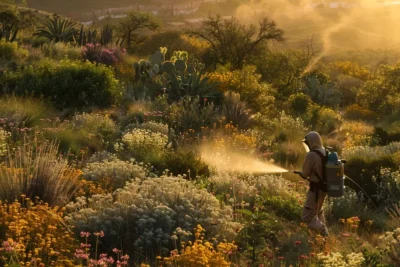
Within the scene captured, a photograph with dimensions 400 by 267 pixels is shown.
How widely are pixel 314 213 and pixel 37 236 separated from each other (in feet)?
12.7

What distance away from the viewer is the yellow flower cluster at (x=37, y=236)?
19.7ft

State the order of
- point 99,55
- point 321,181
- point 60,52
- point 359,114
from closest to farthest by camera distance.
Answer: point 321,181 < point 99,55 < point 60,52 < point 359,114

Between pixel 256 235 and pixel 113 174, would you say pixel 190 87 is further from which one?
pixel 256 235

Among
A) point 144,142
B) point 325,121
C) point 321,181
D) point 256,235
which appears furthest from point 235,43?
point 256,235

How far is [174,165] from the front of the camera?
33.7 ft

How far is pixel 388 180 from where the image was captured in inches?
404

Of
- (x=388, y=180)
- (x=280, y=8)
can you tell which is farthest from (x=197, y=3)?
(x=388, y=180)

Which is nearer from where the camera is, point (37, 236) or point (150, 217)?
point (37, 236)

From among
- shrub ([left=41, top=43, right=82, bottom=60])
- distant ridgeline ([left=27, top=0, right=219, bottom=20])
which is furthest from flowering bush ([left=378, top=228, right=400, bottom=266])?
distant ridgeline ([left=27, top=0, right=219, bottom=20])

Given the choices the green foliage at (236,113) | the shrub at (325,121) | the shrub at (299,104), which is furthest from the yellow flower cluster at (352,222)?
the shrub at (299,104)

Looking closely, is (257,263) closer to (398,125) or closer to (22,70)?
(398,125)

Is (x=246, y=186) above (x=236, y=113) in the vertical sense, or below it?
above

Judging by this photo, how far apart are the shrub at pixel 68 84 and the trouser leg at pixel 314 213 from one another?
918 cm

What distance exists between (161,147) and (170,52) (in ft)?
52.4
